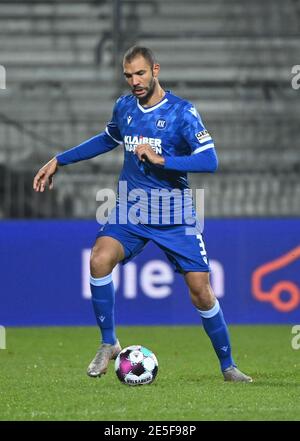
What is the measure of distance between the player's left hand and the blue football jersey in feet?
1.03

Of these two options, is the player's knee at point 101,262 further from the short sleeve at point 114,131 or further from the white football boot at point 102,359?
the short sleeve at point 114,131

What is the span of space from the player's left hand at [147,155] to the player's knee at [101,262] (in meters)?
0.65

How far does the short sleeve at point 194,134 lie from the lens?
280 inches

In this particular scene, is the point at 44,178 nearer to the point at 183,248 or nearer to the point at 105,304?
the point at 105,304

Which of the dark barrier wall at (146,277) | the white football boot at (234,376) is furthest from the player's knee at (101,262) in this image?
the dark barrier wall at (146,277)

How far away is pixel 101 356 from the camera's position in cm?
728

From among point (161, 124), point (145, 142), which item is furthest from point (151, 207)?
point (161, 124)

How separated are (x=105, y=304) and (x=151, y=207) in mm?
666

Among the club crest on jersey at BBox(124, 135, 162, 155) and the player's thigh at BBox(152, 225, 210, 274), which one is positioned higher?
the club crest on jersey at BBox(124, 135, 162, 155)

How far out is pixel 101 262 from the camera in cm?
721

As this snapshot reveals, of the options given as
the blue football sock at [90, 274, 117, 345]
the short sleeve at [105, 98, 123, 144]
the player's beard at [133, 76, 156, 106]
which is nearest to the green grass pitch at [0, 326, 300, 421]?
the blue football sock at [90, 274, 117, 345]

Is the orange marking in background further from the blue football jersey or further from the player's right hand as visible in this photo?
the player's right hand

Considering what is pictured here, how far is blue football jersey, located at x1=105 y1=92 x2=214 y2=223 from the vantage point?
7273 millimetres

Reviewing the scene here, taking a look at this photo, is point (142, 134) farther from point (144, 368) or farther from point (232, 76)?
point (232, 76)
